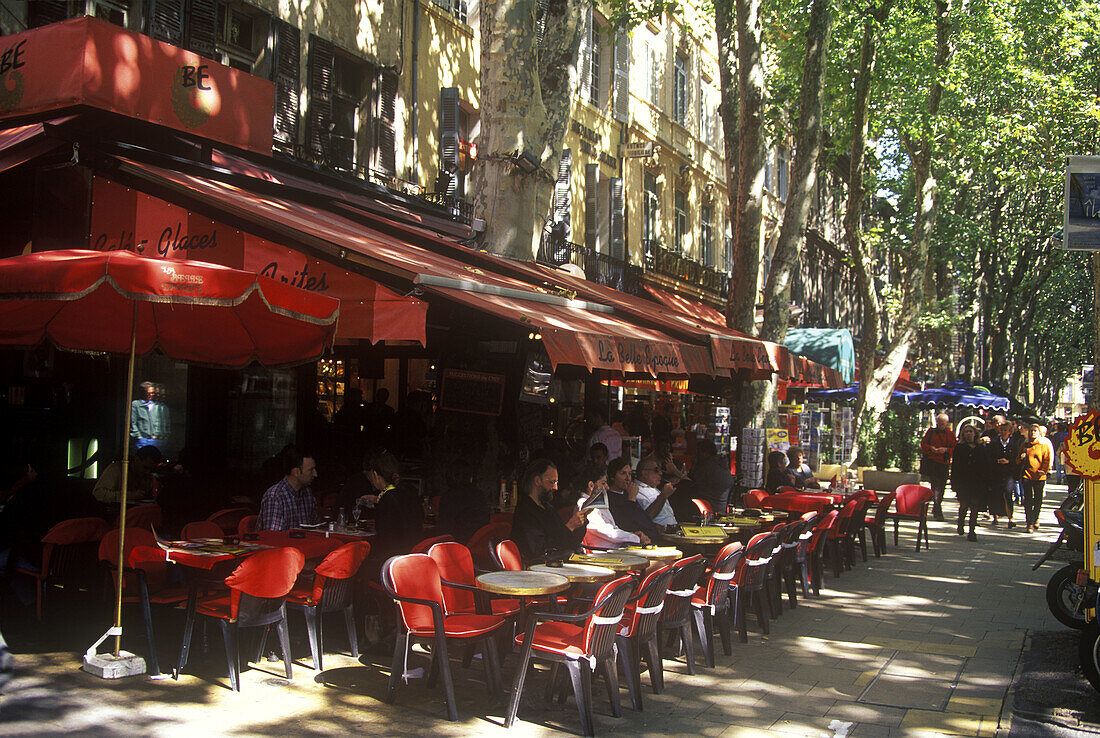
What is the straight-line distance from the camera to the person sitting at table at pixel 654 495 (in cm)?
930

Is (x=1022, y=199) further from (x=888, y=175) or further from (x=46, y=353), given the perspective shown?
(x=46, y=353)

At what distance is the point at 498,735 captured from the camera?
5.81 metres

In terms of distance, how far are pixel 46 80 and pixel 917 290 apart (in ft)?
64.4

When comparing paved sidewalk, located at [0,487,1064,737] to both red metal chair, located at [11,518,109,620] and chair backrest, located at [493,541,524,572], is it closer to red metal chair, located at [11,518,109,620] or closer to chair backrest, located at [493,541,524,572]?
red metal chair, located at [11,518,109,620]

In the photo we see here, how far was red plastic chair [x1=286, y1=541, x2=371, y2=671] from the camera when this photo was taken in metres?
6.88

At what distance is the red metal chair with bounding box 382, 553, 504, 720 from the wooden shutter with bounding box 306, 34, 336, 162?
833 centimetres

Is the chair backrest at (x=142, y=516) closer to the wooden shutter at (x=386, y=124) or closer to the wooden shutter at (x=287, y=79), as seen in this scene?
the wooden shutter at (x=287, y=79)

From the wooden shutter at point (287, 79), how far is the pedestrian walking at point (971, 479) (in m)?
11.2

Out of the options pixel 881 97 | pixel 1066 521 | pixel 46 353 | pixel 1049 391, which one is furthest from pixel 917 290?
pixel 1049 391

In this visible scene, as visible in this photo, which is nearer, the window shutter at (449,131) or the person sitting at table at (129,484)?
the person sitting at table at (129,484)

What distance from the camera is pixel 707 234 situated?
2934cm

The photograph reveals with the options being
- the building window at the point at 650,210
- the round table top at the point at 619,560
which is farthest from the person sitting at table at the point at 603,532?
the building window at the point at 650,210

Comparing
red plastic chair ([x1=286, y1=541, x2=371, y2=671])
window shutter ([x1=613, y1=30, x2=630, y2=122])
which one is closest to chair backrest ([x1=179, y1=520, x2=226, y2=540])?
red plastic chair ([x1=286, y1=541, x2=371, y2=671])

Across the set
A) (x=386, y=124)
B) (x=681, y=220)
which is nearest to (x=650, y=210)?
(x=681, y=220)
